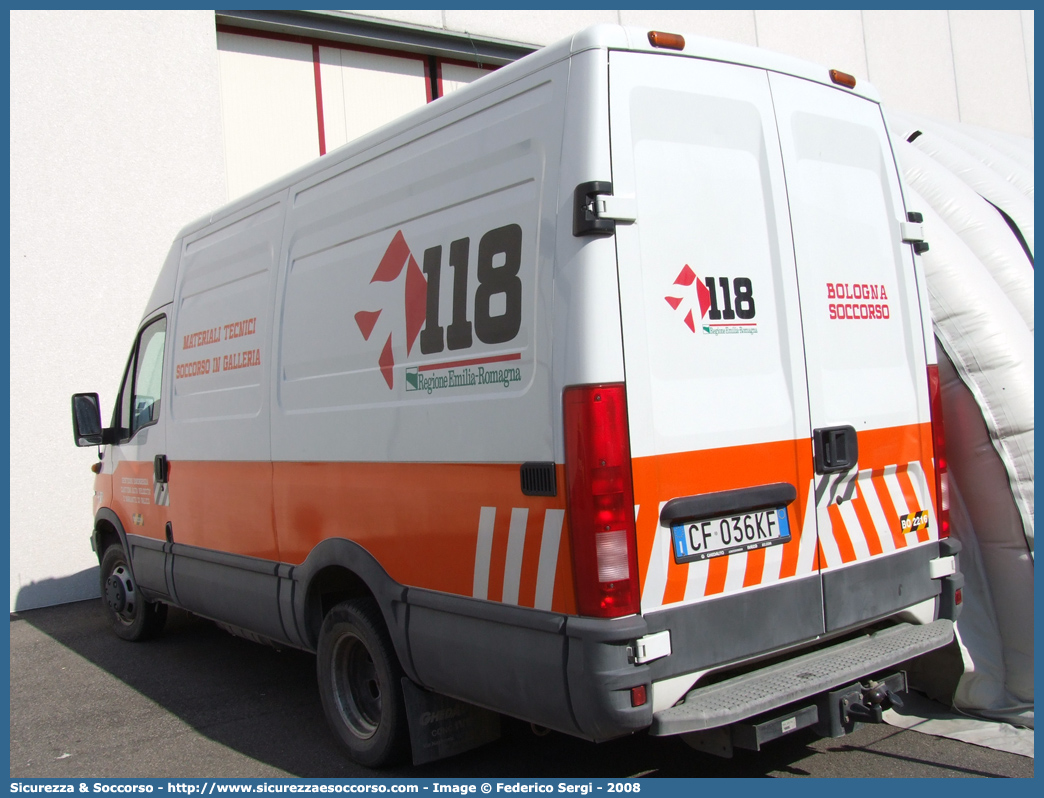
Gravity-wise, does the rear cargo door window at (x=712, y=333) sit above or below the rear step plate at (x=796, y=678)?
above

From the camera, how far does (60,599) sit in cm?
848

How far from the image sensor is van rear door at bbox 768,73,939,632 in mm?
3732

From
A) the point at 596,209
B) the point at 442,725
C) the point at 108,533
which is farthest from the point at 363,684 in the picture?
the point at 108,533

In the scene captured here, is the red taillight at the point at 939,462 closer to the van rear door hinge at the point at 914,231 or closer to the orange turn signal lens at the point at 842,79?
the van rear door hinge at the point at 914,231

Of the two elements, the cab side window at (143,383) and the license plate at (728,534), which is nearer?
the license plate at (728,534)

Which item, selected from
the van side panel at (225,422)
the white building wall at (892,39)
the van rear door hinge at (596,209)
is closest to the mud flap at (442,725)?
the van side panel at (225,422)

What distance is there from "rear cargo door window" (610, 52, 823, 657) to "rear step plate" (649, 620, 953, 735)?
0.13m

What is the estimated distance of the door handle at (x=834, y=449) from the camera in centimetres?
368

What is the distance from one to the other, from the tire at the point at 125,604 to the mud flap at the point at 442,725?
343cm

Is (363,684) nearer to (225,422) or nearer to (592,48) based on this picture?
(225,422)

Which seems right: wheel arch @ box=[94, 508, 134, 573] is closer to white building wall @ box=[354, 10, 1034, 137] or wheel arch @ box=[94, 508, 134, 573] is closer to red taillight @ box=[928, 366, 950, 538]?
red taillight @ box=[928, 366, 950, 538]

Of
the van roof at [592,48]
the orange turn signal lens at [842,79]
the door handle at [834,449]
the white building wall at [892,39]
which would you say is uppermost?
the white building wall at [892,39]

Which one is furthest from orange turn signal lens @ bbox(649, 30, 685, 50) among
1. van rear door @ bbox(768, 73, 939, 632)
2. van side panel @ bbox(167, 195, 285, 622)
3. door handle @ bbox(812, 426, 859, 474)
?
van side panel @ bbox(167, 195, 285, 622)

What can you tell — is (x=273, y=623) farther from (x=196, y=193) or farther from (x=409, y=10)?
(x=409, y=10)
